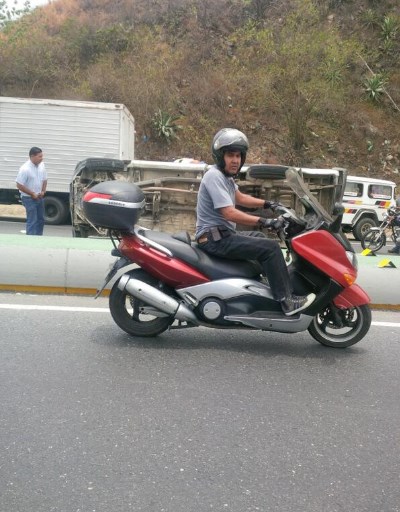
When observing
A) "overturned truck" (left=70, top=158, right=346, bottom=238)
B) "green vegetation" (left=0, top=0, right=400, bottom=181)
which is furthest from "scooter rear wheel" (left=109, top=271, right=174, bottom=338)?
"green vegetation" (left=0, top=0, right=400, bottom=181)

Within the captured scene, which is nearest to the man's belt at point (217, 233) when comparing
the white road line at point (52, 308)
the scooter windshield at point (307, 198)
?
the scooter windshield at point (307, 198)

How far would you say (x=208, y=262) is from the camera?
187 inches

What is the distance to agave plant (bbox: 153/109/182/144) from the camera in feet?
Result: 87.7

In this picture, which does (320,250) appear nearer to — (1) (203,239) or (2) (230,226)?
(2) (230,226)

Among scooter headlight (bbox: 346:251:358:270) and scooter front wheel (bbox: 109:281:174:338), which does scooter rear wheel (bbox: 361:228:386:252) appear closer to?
scooter headlight (bbox: 346:251:358:270)

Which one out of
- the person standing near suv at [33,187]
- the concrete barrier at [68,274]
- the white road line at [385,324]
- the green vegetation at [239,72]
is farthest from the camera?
the green vegetation at [239,72]

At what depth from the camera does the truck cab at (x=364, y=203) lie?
16750mm

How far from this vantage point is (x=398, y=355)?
4.93 metres

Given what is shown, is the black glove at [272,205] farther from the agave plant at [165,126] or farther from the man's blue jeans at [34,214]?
the agave plant at [165,126]

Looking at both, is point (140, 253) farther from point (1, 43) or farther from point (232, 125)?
point (1, 43)

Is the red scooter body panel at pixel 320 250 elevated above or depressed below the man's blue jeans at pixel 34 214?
above

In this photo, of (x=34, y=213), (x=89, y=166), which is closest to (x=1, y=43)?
(x=89, y=166)

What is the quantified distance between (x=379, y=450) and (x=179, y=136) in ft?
81.7

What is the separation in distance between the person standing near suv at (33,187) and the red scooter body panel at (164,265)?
5.20 meters
